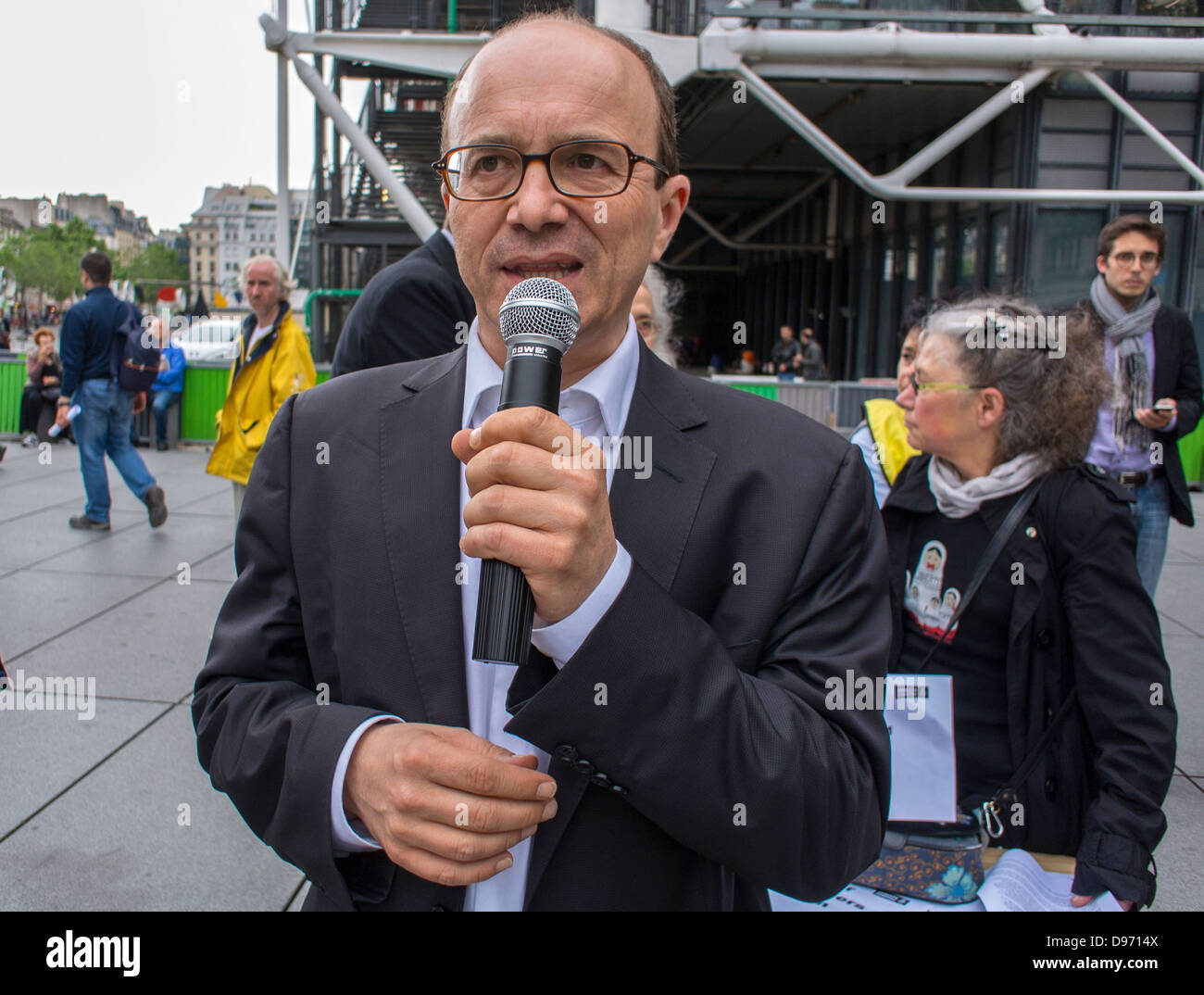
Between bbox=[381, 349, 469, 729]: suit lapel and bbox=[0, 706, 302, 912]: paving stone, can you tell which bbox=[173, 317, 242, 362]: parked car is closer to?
bbox=[0, 706, 302, 912]: paving stone

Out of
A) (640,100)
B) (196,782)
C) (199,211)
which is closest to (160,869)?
(196,782)

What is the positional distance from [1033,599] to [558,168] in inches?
69.6

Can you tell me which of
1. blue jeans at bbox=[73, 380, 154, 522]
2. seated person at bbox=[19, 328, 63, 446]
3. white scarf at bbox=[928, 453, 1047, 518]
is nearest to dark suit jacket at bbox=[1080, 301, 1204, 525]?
white scarf at bbox=[928, 453, 1047, 518]

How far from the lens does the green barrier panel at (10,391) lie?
1483 centimetres

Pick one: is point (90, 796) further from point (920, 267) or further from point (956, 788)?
point (920, 267)

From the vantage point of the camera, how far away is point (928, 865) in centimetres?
232

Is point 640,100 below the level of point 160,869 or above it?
above

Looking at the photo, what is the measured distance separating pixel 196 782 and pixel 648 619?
3.81 m

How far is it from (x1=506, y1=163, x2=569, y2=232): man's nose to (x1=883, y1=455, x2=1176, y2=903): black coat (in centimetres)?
171

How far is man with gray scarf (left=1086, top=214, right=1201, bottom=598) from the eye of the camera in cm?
Result: 502

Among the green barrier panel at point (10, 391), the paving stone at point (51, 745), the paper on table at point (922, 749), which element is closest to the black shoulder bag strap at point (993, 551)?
the paper on table at point (922, 749)

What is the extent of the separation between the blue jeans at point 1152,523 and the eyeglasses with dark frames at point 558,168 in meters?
4.52

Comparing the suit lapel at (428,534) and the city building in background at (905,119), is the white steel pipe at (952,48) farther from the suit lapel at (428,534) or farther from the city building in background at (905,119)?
the suit lapel at (428,534)

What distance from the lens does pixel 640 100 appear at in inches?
56.8
